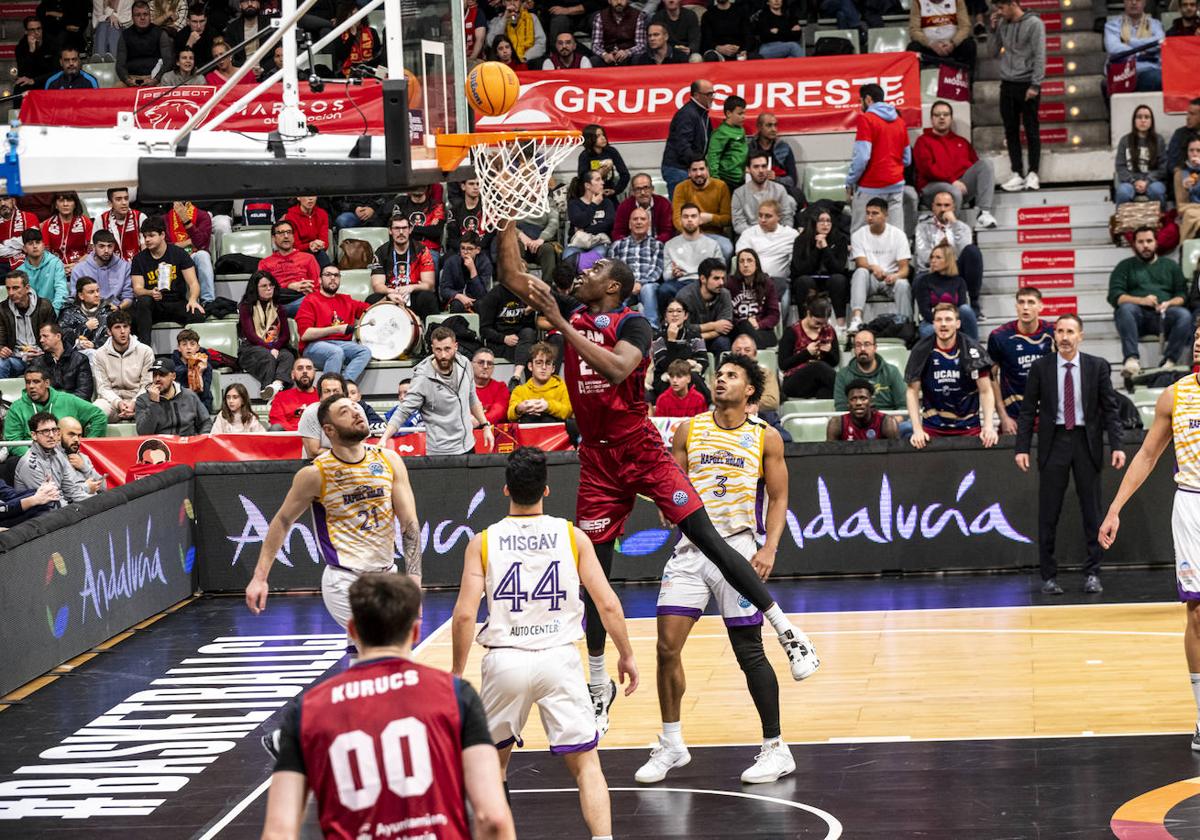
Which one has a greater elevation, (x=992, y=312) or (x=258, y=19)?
(x=258, y=19)

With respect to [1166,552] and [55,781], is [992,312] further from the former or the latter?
[55,781]

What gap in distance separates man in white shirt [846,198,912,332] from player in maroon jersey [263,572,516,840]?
42.6 ft

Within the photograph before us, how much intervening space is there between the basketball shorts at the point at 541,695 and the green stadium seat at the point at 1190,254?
484 inches

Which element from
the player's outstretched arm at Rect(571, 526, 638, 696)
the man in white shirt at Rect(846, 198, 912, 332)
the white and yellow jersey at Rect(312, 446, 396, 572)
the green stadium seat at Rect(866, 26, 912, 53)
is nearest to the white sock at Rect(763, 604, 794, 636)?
the player's outstretched arm at Rect(571, 526, 638, 696)

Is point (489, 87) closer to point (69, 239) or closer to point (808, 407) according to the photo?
point (808, 407)

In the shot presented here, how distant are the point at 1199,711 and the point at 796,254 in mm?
9260

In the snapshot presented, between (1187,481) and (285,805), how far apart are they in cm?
592

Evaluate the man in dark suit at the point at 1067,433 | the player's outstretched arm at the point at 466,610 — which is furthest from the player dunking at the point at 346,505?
the man in dark suit at the point at 1067,433

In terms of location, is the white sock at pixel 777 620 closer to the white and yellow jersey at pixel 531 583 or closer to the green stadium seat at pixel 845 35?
the white and yellow jersey at pixel 531 583

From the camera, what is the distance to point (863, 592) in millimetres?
13820

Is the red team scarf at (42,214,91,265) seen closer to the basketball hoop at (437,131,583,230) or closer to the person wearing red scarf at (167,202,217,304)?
the person wearing red scarf at (167,202,217,304)

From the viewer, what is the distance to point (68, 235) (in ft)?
62.2

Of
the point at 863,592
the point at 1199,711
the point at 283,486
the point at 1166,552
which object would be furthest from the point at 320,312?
the point at 1199,711

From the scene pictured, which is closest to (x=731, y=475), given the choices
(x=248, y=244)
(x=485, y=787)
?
(x=485, y=787)
